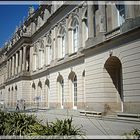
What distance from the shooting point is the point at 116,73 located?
24.0 metres

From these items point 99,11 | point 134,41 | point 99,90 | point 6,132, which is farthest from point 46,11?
point 6,132

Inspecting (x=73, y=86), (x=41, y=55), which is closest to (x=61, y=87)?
(x=73, y=86)

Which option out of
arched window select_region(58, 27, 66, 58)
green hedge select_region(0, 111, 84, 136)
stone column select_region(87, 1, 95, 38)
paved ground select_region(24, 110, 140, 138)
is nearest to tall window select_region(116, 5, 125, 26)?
stone column select_region(87, 1, 95, 38)

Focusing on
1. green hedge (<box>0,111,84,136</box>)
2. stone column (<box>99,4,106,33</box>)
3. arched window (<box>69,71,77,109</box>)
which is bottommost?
green hedge (<box>0,111,84,136</box>)

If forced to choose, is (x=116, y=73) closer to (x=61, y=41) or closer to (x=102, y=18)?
(x=102, y=18)

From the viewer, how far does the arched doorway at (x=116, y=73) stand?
23420 mm

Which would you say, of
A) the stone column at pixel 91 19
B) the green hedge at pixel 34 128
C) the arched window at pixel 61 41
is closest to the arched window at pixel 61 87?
the arched window at pixel 61 41

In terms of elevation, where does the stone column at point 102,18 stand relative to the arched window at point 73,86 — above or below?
above

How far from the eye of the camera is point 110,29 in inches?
926

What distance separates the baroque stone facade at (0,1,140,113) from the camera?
1989cm

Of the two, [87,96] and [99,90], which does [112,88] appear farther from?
[87,96]

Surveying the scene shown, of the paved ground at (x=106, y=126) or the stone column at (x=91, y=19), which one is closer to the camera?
the paved ground at (x=106, y=126)

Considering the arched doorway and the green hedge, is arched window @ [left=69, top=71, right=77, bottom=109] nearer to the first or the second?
the arched doorway

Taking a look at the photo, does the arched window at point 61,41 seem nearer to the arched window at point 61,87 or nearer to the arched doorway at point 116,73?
the arched window at point 61,87
